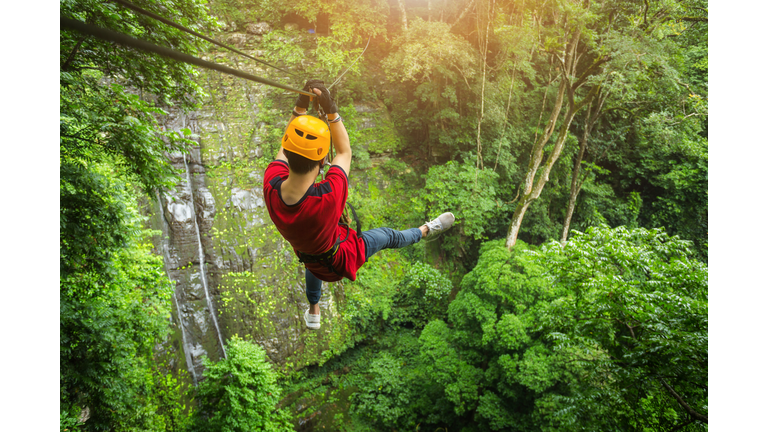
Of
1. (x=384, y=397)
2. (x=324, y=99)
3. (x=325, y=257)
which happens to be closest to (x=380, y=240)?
(x=325, y=257)

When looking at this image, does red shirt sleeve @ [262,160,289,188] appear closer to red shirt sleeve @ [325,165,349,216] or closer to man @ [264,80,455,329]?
man @ [264,80,455,329]

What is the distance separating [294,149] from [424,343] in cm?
729

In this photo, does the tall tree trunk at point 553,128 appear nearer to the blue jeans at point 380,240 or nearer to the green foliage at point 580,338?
the green foliage at point 580,338

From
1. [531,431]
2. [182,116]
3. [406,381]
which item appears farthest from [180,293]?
[531,431]

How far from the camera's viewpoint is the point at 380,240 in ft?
8.64

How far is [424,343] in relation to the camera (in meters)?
7.98

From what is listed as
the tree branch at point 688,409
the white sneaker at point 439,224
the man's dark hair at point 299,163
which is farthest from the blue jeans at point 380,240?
the tree branch at point 688,409

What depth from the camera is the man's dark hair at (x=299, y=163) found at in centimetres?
166

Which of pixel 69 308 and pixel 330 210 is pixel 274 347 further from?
pixel 330 210

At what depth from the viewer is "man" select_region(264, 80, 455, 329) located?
1681 mm

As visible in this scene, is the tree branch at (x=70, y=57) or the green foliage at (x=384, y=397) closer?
the tree branch at (x=70, y=57)

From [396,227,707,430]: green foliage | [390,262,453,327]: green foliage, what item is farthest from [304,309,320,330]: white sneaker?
[390,262,453,327]: green foliage

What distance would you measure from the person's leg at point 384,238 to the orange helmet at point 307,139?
955 millimetres

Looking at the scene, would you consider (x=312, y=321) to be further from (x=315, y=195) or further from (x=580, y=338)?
Result: (x=580, y=338)
